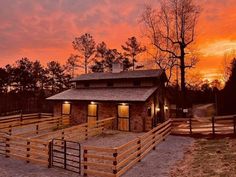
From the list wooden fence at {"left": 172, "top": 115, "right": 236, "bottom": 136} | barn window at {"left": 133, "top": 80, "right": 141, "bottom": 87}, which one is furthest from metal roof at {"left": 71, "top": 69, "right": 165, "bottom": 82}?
wooden fence at {"left": 172, "top": 115, "right": 236, "bottom": 136}

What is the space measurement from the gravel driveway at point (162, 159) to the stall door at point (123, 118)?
16.3ft

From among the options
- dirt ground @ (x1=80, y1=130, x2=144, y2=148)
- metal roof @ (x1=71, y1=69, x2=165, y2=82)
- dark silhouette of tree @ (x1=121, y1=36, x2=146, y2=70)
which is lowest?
dirt ground @ (x1=80, y1=130, x2=144, y2=148)

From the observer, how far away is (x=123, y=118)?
20.3m

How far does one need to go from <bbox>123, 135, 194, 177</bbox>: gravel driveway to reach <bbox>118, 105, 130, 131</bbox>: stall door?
4.96 meters

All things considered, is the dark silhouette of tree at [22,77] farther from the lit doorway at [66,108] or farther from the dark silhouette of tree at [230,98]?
the dark silhouette of tree at [230,98]

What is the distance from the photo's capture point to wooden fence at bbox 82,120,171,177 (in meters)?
8.91

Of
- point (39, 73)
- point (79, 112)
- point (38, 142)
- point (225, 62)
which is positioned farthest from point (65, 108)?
point (225, 62)

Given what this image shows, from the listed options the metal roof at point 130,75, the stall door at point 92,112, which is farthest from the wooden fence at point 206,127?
the stall door at point 92,112

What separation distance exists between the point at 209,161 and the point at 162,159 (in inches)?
90.0

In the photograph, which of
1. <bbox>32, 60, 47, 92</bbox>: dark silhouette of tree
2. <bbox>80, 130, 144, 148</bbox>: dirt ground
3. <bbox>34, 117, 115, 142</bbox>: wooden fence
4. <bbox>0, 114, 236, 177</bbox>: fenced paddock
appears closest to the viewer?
<bbox>0, 114, 236, 177</bbox>: fenced paddock

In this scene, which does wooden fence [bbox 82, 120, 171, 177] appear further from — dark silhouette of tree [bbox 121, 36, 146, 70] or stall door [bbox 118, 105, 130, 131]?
dark silhouette of tree [bbox 121, 36, 146, 70]

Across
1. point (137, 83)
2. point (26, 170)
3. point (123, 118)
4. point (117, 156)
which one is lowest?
point (26, 170)

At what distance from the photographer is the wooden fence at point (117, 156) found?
8914 mm

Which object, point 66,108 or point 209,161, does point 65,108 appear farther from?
point 209,161
